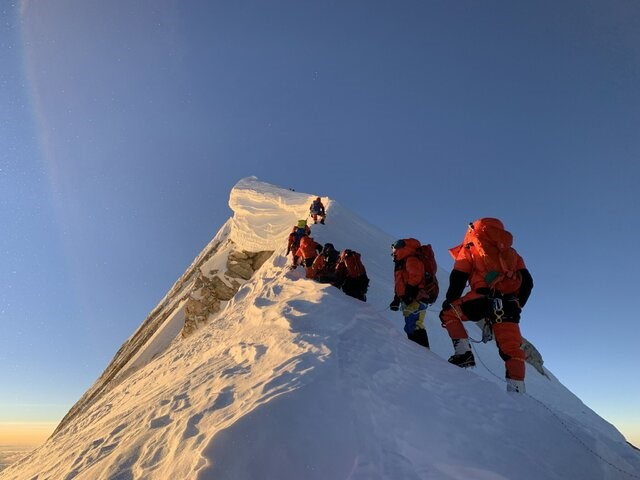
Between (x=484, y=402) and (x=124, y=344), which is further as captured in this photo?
(x=124, y=344)

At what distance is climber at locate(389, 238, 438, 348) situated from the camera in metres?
6.74

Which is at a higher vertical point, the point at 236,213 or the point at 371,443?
the point at 236,213

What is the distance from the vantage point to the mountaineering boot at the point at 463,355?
5.68 metres

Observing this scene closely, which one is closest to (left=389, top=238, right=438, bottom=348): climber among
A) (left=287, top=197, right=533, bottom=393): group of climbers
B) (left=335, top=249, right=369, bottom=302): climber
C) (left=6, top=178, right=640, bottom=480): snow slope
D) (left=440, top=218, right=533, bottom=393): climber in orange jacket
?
(left=287, top=197, right=533, bottom=393): group of climbers

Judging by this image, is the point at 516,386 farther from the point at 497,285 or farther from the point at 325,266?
the point at 325,266

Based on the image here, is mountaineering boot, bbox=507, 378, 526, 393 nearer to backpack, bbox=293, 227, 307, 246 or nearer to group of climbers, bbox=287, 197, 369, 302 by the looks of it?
group of climbers, bbox=287, 197, 369, 302

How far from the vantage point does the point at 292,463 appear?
114 inches

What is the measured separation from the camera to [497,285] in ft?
17.3

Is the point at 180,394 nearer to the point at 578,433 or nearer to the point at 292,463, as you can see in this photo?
the point at 292,463

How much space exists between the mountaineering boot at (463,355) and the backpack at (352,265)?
4.16 m

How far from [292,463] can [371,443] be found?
0.66 m

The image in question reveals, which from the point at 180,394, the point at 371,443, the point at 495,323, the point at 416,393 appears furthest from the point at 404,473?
the point at 180,394

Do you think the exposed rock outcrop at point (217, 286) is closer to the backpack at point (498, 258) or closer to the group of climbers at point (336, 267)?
the group of climbers at point (336, 267)

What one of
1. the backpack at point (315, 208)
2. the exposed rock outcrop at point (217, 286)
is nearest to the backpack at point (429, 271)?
the backpack at point (315, 208)
